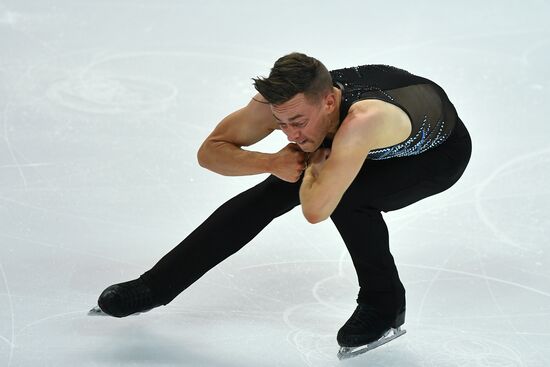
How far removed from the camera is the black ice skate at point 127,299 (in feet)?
12.0

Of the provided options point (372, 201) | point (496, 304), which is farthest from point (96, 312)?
point (496, 304)

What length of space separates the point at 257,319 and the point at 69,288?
2.30 feet

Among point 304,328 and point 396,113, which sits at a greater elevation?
point 396,113

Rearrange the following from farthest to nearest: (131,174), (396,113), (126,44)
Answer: (126,44) < (131,174) < (396,113)

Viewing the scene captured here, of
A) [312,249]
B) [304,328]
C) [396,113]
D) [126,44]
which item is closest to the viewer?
[396,113]

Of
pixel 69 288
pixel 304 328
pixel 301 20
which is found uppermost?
pixel 301 20

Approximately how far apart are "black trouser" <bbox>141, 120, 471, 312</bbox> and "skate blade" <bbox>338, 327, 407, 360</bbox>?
90 mm

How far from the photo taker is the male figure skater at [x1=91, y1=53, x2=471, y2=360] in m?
3.43

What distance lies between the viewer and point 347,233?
360 centimetres

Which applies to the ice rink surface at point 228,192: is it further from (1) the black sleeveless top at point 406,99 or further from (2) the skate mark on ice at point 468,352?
(1) the black sleeveless top at point 406,99

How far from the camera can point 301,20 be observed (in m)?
6.37

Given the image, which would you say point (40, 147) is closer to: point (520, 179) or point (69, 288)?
point (69, 288)

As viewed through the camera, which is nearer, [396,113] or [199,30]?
[396,113]

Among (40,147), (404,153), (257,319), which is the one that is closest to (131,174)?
(40,147)
